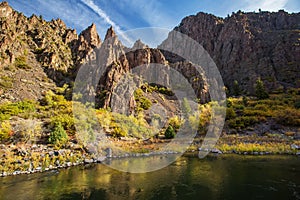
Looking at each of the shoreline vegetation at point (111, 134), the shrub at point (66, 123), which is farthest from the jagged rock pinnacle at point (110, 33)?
the shrub at point (66, 123)

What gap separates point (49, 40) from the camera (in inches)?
3612

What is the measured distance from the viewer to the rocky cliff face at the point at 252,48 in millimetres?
97250

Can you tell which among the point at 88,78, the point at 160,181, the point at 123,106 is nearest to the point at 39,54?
the point at 88,78

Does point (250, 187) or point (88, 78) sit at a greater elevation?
point (88, 78)

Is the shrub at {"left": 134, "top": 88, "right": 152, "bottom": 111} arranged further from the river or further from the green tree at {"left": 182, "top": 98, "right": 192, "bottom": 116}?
the river

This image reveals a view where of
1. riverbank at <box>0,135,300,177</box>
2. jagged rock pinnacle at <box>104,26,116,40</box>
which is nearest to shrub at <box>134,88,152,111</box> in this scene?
riverbank at <box>0,135,300,177</box>

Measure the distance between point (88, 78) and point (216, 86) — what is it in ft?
159

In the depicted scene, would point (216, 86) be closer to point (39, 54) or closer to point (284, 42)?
point (284, 42)

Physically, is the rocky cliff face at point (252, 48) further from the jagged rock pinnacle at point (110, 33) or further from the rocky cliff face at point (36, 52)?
the rocky cliff face at point (36, 52)

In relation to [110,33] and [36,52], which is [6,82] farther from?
[110,33]

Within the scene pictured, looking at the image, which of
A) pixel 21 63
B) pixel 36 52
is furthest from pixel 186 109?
pixel 36 52

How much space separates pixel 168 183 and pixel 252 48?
107778mm

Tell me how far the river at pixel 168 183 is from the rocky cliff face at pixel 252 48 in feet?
249

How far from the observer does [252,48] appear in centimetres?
10962
